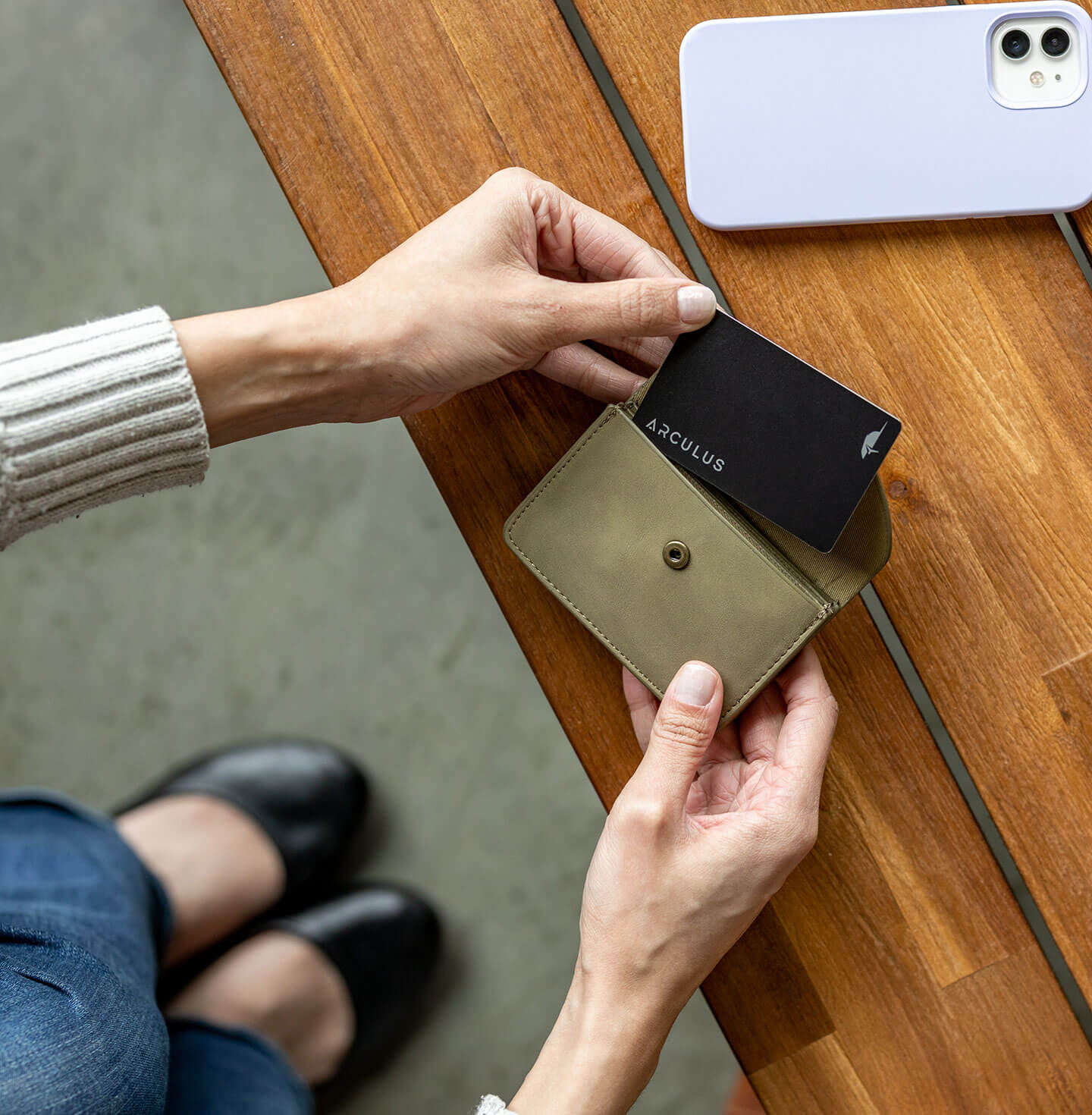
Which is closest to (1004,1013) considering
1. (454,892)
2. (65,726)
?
(454,892)

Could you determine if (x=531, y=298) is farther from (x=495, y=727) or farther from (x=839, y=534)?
(x=495, y=727)

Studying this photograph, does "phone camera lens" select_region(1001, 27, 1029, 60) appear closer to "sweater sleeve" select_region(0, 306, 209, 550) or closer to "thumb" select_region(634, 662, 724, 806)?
"thumb" select_region(634, 662, 724, 806)

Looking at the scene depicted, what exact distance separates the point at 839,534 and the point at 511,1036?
1.05 metres

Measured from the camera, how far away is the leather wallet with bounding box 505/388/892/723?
2.18 feet

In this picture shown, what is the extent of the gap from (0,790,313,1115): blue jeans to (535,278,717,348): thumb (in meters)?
0.68

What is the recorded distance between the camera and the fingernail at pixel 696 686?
0.67 metres

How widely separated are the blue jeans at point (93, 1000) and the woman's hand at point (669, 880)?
346mm

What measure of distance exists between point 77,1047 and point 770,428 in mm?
735

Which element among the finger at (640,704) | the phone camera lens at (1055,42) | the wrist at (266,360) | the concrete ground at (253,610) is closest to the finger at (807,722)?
the finger at (640,704)

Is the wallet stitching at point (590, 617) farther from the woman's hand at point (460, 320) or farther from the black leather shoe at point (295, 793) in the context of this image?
the black leather shoe at point (295, 793)

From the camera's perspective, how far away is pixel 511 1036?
137 cm

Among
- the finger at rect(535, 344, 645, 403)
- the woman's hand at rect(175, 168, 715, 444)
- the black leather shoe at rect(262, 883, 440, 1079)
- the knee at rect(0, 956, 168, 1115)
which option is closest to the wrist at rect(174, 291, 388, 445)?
the woman's hand at rect(175, 168, 715, 444)

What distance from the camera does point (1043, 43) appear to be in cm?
73

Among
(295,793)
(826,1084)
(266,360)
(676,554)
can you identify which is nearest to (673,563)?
Answer: (676,554)
